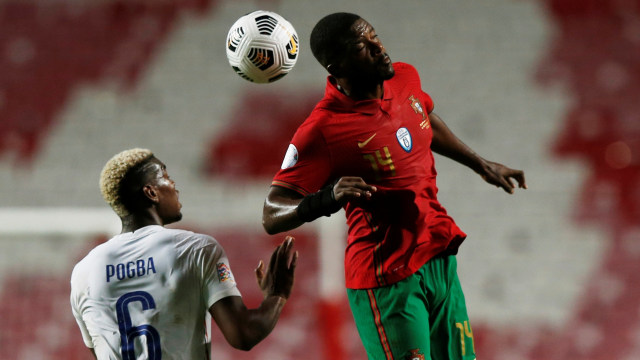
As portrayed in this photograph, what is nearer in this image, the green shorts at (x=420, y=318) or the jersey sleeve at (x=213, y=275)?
the jersey sleeve at (x=213, y=275)

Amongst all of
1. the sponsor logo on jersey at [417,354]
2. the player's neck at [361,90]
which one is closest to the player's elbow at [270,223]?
the player's neck at [361,90]

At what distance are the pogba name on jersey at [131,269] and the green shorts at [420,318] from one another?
949 millimetres

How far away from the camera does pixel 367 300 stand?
3.18 m

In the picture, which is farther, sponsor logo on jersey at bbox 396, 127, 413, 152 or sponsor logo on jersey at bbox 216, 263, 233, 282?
sponsor logo on jersey at bbox 396, 127, 413, 152

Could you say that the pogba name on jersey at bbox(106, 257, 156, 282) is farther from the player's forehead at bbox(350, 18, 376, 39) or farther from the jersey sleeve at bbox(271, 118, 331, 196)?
the player's forehead at bbox(350, 18, 376, 39)

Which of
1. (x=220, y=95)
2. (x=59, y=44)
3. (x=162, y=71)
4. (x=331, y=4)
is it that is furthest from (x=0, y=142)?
(x=331, y=4)

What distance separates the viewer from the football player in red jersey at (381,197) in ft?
10.0

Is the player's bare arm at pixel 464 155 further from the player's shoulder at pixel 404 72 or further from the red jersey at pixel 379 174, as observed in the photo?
the red jersey at pixel 379 174

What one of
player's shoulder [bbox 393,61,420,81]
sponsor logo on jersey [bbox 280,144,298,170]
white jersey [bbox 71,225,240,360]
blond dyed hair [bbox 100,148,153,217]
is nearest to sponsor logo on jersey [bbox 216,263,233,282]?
white jersey [bbox 71,225,240,360]

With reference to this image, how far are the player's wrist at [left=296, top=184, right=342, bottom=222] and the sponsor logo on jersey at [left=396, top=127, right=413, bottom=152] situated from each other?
50cm

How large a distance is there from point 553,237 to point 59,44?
198 inches

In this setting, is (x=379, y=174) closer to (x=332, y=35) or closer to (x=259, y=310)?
(x=332, y=35)

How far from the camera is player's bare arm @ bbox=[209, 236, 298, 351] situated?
2.64 meters

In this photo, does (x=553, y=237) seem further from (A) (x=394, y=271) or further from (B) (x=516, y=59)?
(A) (x=394, y=271)
